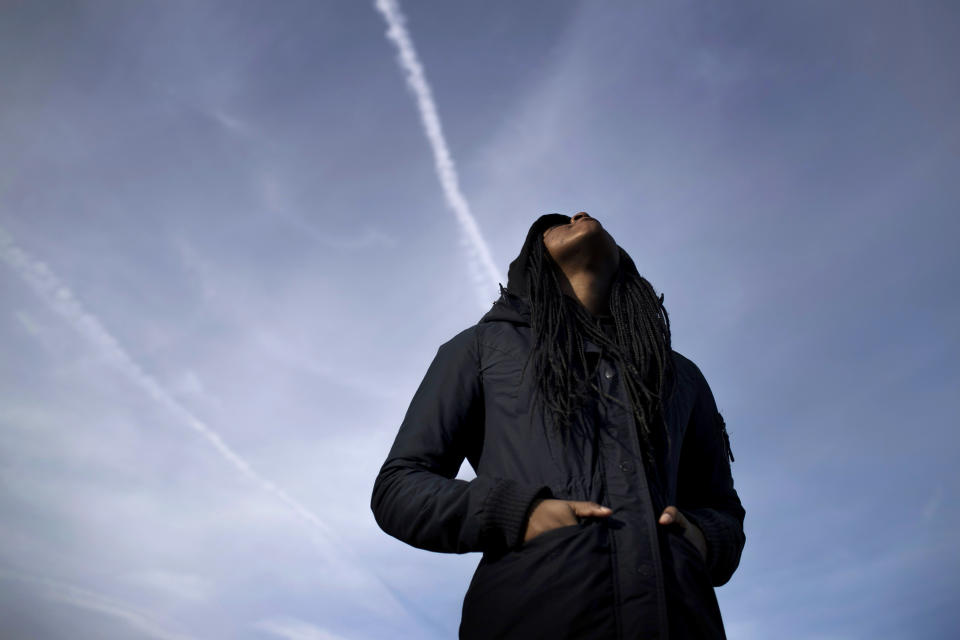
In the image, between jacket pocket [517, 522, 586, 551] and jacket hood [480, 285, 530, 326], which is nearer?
jacket pocket [517, 522, 586, 551]

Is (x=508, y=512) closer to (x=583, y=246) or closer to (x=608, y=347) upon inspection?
(x=608, y=347)

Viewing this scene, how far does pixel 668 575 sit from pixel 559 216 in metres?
2.83

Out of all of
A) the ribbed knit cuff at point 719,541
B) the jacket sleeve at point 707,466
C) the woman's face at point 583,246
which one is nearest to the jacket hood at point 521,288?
the woman's face at point 583,246

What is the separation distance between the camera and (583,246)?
479 cm

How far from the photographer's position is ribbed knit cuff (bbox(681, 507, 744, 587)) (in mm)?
3748

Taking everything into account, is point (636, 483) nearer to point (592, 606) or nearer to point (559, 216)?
point (592, 606)

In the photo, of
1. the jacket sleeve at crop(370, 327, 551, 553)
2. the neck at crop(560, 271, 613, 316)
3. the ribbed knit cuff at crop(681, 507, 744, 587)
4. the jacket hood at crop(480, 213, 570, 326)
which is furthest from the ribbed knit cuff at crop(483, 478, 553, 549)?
the neck at crop(560, 271, 613, 316)

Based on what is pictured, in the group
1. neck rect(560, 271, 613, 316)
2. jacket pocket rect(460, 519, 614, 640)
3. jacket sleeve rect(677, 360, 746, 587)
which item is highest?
neck rect(560, 271, 613, 316)

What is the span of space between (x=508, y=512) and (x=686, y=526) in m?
0.91

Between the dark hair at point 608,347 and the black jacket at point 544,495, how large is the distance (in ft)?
0.30

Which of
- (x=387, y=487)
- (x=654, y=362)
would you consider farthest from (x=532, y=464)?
(x=654, y=362)

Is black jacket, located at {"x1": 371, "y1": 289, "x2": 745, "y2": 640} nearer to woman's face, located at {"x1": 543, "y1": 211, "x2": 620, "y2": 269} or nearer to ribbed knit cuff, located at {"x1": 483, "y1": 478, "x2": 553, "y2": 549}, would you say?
ribbed knit cuff, located at {"x1": 483, "y1": 478, "x2": 553, "y2": 549}

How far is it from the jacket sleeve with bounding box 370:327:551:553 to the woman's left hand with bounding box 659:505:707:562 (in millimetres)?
558

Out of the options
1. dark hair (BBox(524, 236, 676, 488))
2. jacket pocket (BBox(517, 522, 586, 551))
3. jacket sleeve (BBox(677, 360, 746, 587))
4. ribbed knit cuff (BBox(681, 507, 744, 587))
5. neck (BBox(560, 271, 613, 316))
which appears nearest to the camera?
jacket pocket (BBox(517, 522, 586, 551))
